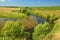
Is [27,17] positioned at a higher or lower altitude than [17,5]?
lower

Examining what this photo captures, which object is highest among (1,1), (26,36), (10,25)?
(1,1)

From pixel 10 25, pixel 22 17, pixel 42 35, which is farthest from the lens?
pixel 22 17

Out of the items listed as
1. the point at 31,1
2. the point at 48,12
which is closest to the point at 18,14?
the point at 31,1

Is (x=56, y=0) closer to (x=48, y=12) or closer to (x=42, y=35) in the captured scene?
(x=48, y=12)

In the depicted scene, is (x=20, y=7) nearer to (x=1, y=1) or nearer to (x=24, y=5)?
(x=24, y=5)

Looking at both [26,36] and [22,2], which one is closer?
[26,36]

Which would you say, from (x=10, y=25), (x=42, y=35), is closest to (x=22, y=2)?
(x=10, y=25)

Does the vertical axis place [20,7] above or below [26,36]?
above

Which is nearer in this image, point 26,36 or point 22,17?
point 26,36

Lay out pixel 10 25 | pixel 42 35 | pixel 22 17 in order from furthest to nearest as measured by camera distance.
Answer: pixel 22 17
pixel 10 25
pixel 42 35
